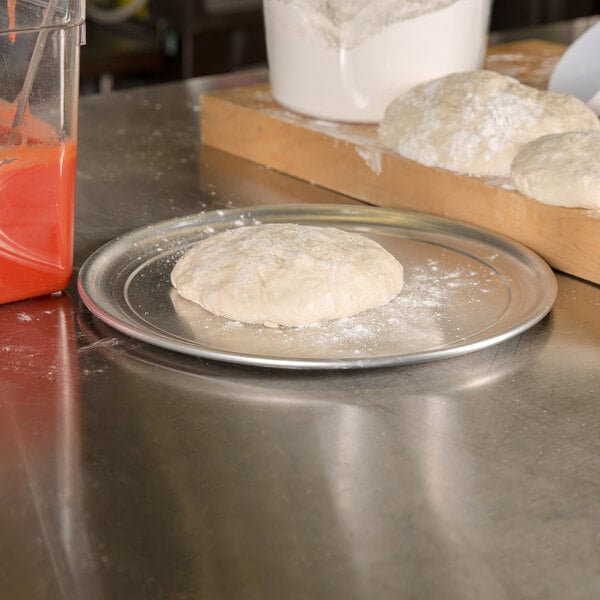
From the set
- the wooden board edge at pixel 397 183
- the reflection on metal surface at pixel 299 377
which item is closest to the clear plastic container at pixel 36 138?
the reflection on metal surface at pixel 299 377

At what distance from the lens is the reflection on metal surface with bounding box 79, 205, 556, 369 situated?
811mm

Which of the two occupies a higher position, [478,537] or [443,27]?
[443,27]

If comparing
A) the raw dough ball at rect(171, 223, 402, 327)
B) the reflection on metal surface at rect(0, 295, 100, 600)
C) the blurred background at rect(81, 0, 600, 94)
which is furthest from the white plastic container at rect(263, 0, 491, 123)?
the blurred background at rect(81, 0, 600, 94)

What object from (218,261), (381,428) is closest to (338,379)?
(381,428)

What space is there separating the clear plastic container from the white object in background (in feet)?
2.47

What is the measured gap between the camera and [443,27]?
1.31 meters

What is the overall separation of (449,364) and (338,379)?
9 cm

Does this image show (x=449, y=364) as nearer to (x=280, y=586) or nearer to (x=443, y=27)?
(x=280, y=586)

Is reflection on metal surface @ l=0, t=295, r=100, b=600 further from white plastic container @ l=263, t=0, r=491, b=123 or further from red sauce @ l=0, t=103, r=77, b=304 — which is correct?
white plastic container @ l=263, t=0, r=491, b=123

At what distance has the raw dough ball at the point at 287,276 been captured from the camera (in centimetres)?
86

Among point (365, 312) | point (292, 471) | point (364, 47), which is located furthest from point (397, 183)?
point (292, 471)

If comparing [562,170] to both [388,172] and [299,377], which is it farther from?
[299,377]

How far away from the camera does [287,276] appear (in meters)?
0.88

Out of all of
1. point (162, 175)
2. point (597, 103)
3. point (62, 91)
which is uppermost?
point (62, 91)
